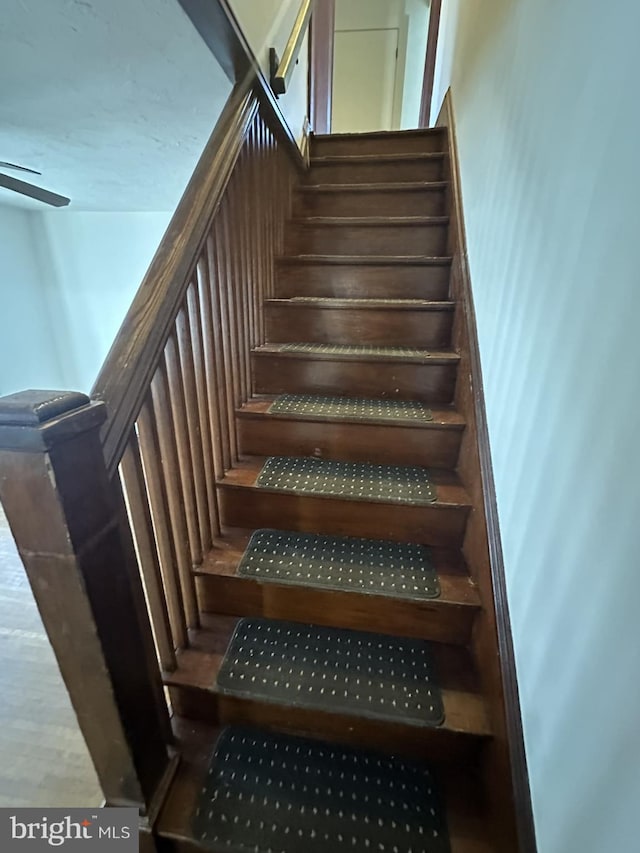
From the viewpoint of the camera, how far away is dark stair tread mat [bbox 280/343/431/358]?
5.17ft

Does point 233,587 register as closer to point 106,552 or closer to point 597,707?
point 106,552

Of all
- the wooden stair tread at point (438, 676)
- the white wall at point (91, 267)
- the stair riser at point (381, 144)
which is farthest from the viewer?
the white wall at point (91, 267)

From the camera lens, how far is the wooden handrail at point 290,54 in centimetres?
164

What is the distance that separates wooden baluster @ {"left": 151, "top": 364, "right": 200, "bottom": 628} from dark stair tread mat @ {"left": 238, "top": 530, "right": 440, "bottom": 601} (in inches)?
6.2

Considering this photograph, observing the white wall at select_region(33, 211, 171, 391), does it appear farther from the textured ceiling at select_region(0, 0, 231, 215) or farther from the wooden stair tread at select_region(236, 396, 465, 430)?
the wooden stair tread at select_region(236, 396, 465, 430)

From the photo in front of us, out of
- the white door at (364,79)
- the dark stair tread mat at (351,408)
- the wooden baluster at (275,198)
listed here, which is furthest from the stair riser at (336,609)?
the white door at (364,79)

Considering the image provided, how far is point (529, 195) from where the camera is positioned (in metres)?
0.97

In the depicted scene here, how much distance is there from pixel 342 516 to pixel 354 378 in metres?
0.56

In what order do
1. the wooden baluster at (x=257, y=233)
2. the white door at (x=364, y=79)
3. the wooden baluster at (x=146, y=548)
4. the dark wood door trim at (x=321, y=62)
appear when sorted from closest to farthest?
1. the wooden baluster at (x=146, y=548)
2. the wooden baluster at (x=257, y=233)
3. the dark wood door trim at (x=321, y=62)
4. the white door at (x=364, y=79)

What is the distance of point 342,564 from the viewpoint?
4.06 ft

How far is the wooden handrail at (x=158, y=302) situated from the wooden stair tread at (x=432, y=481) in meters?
0.59

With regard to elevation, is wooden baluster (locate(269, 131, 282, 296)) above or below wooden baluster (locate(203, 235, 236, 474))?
above

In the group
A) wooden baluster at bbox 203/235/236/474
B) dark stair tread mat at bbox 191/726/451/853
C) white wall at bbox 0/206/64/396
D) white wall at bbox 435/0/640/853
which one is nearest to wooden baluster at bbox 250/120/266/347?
wooden baluster at bbox 203/235/236/474

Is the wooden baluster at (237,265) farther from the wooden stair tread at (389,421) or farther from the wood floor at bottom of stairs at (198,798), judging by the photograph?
the wood floor at bottom of stairs at (198,798)
